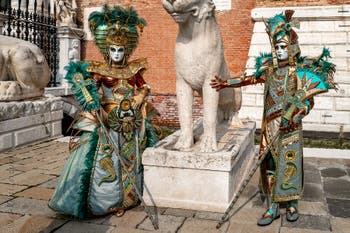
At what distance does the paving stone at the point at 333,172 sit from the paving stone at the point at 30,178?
414 cm

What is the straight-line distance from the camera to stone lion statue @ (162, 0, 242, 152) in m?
3.91

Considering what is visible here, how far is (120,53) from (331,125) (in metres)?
7.05

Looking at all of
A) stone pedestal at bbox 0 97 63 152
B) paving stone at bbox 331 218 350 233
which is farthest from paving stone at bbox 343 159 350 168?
stone pedestal at bbox 0 97 63 152

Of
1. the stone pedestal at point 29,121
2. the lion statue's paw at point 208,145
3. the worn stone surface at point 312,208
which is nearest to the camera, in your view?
the worn stone surface at point 312,208

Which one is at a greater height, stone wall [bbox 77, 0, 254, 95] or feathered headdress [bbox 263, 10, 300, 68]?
stone wall [bbox 77, 0, 254, 95]

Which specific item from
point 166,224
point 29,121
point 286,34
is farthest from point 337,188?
point 29,121

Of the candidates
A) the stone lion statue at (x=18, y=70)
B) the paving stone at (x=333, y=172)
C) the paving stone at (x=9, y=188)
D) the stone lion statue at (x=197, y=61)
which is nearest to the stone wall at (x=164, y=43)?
the stone lion statue at (x=18, y=70)

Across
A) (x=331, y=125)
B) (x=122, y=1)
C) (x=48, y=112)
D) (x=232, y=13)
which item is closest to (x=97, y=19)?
(x=48, y=112)

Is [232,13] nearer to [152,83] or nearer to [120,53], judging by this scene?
[152,83]

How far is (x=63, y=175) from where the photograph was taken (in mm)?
3703

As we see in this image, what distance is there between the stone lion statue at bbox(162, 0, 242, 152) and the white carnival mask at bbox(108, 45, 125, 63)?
0.64m

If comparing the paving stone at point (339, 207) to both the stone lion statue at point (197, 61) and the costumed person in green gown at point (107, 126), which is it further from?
the costumed person in green gown at point (107, 126)

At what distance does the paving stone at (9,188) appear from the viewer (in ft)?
15.0

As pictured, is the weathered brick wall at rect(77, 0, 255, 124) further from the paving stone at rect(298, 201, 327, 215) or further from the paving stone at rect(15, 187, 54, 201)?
the paving stone at rect(298, 201, 327, 215)
